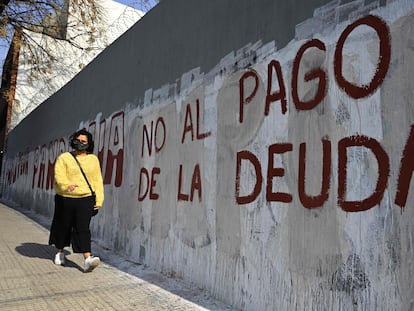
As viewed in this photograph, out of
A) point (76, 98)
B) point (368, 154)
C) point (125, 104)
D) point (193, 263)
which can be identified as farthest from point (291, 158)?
point (76, 98)

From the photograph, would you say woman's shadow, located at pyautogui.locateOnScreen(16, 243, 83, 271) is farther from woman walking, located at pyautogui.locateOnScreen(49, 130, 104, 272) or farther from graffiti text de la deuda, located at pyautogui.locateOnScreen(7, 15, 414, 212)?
graffiti text de la deuda, located at pyautogui.locateOnScreen(7, 15, 414, 212)

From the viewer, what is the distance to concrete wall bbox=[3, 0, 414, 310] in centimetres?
214

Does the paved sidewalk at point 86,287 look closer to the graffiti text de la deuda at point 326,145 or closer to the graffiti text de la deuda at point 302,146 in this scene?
the graffiti text de la deuda at point 302,146

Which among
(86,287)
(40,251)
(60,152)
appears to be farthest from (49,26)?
(86,287)

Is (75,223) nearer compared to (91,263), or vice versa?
(91,263)

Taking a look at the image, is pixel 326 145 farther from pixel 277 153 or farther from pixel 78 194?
pixel 78 194

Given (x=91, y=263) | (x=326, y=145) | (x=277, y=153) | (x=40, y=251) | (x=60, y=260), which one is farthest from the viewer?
(x=40, y=251)

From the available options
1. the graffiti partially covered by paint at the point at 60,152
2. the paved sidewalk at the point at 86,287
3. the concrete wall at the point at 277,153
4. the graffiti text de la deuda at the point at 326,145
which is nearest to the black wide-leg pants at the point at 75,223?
the paved sidewalk at the point at 86,287

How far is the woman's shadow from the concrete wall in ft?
2.40

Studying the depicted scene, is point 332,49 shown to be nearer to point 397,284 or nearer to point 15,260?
point 397,284

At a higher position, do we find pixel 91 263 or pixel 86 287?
pixel 91 263

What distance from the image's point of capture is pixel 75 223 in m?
4.61

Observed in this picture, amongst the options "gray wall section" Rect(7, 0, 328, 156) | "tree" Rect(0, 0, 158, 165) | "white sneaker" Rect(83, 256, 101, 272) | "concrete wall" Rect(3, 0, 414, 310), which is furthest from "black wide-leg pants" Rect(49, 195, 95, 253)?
"tree" Rect(0, 0, 158, 165)

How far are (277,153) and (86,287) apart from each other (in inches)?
92.3
